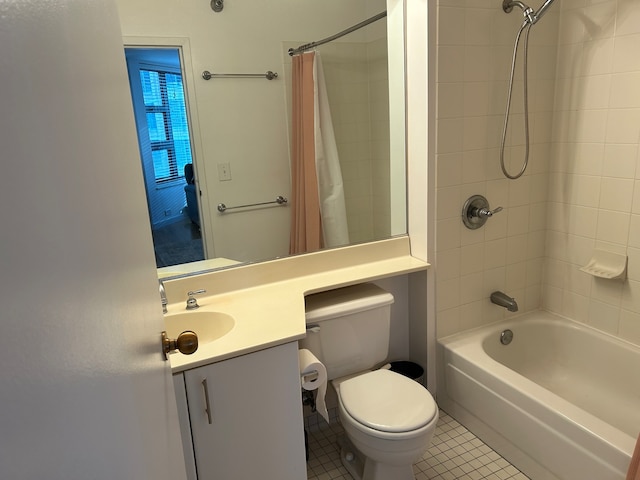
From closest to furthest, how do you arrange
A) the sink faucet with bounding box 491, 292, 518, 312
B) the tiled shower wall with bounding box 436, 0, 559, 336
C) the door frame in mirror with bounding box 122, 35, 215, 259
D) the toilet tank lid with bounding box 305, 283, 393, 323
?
1. the door frame in mirror with bounding box 122, 35, 215, 259
2. the toilet tank lid with bounding box 305, 283, 393, 323
3. the tiled shower wall with bounding box 436, 0, 559, 336
4. the sink faucet with bounding box 491, 292, 518, 312

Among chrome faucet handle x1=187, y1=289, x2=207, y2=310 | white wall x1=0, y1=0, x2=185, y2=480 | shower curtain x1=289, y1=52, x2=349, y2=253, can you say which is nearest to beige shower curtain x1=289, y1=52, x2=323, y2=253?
shower curtain x1=289, y1=52, x2=349, y2=253

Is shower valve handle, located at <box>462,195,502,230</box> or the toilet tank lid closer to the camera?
the toilet tank lid

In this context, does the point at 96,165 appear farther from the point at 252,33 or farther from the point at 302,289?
the point at 252,33

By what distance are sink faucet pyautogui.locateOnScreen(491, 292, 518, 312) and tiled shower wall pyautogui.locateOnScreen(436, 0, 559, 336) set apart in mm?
37

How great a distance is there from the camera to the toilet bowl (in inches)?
65.2

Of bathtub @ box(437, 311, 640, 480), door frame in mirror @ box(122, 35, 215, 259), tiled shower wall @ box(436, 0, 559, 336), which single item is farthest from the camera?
tiled shower wall @ box(436, 0, 559, 336)

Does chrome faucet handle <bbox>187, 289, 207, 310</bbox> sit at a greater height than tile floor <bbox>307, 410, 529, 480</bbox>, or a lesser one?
greater

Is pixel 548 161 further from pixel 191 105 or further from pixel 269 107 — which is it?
pixel 191 105

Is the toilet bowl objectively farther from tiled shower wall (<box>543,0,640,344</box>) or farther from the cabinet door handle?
tiled shower wall (<box>543,0,640,344</box>)

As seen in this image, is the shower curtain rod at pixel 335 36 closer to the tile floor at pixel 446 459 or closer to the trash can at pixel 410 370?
the trash can at pixel 410 370

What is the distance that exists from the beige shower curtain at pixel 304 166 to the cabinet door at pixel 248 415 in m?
0.70

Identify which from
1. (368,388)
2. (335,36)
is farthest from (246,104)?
(368,388)

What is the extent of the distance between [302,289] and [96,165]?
1.35m

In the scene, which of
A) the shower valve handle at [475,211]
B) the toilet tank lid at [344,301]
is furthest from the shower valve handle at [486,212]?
the toilet tank lid at [344,301]
